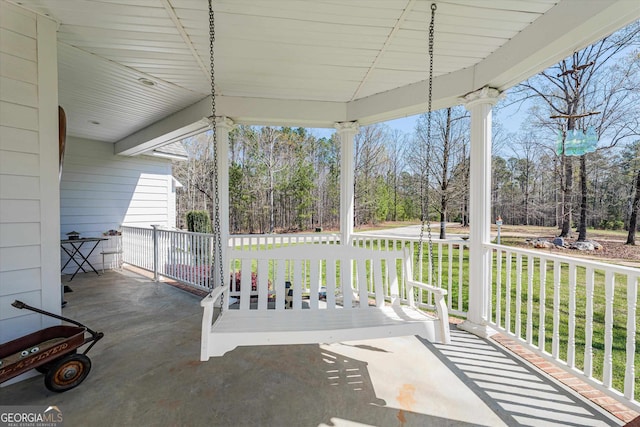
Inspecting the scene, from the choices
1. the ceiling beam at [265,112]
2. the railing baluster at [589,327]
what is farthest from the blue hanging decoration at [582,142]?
the ceiling beam at [265,112]

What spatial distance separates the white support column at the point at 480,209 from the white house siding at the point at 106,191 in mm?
7474

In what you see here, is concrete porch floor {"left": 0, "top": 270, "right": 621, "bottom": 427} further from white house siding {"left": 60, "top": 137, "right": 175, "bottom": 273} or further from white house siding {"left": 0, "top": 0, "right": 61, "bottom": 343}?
white house siding {"left": 60, "top": 137, "right": 175, "bottom": 273}

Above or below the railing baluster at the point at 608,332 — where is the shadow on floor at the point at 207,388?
below

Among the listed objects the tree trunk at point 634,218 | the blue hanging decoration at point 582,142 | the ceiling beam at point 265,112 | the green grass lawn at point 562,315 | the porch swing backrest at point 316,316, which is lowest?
the green grass lawn at point 562,315

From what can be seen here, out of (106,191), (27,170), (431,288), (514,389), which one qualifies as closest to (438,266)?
(431,288)

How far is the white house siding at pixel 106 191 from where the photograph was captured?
5.94 metres

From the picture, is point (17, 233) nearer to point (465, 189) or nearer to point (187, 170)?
point (465, 189)

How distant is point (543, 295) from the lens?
92.1 inches

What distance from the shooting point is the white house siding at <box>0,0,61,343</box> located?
2.10 meters

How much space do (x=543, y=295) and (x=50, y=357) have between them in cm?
390

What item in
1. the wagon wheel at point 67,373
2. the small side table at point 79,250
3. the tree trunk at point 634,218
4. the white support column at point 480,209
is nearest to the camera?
the wagon wheel at point 67,373

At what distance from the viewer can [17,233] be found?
216cm

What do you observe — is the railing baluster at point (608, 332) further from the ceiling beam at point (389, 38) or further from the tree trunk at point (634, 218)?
the tree trunk at point (634, 218)

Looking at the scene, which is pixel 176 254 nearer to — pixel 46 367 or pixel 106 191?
pixel 46 367
